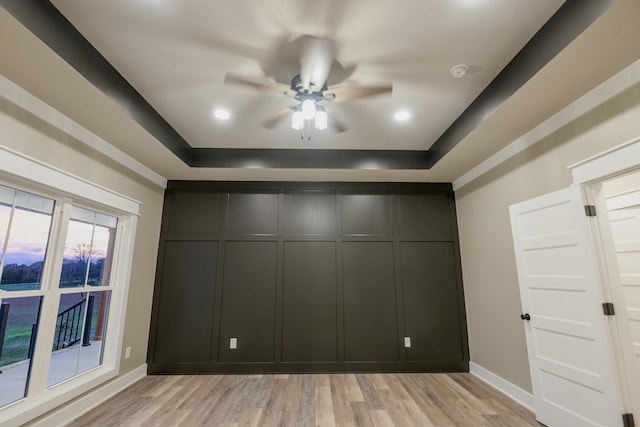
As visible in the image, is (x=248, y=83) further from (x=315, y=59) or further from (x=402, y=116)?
(x=402, y=116)

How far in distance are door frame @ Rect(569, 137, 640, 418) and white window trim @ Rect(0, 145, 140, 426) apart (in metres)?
4.54

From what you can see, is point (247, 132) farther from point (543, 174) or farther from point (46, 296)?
point (543, 174)

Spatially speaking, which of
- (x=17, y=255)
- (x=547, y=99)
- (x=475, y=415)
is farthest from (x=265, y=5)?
(x=475, y=415)

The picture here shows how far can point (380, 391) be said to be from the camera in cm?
360

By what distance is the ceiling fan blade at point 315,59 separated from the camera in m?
1.96

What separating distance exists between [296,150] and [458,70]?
2293 millimetres

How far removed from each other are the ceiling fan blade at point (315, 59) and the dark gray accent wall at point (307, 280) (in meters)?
2.59

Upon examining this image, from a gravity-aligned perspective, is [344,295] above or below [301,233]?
below

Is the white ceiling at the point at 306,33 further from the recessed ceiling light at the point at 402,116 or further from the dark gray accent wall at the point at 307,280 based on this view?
the dark gray accent wall at the point at 307,280

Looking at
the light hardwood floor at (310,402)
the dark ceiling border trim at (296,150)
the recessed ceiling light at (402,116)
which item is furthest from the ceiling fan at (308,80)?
the light hardwood floor at (310,402)

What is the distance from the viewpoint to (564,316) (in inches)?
104

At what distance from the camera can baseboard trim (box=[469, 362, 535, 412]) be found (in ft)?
10.3

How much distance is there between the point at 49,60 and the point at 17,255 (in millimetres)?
1606

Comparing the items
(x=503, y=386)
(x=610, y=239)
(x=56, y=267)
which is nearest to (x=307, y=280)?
(x=503, y=386)
